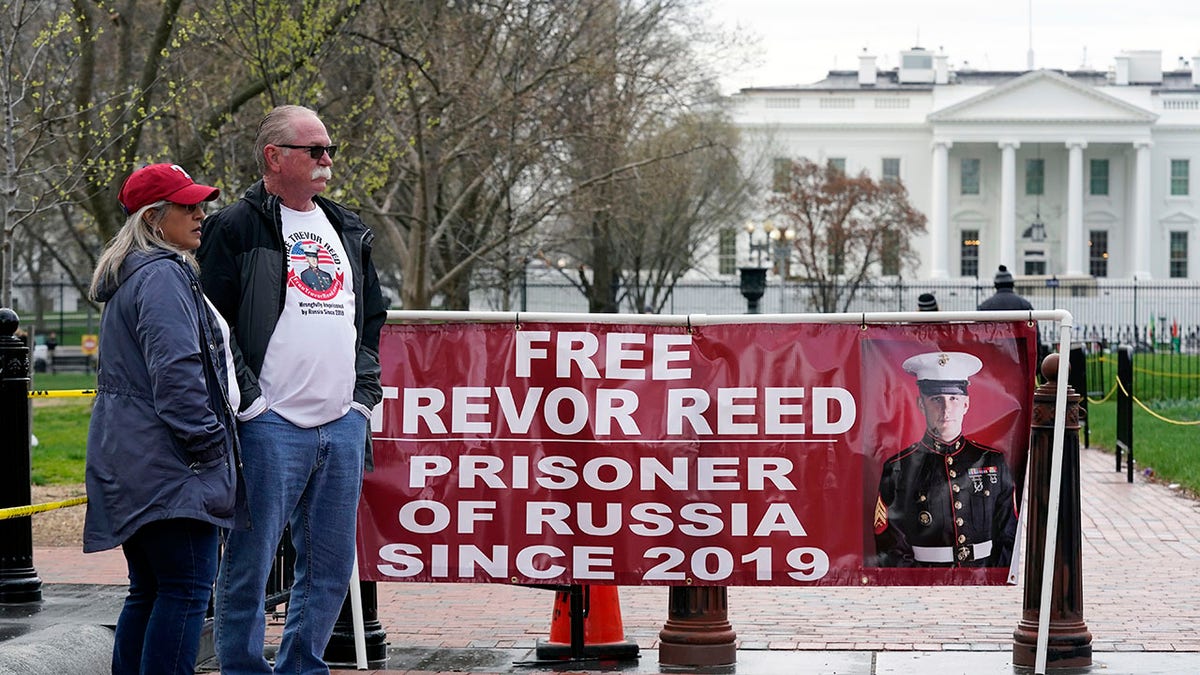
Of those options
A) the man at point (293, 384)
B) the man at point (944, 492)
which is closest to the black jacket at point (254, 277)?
the man at point (293, 384)

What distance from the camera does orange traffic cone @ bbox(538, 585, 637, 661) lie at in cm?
643

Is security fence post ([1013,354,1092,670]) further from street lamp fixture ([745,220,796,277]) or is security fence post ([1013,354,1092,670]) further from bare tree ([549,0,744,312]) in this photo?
street lamp fixture ([745,220,796,277])

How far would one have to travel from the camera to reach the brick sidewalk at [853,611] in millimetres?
7027

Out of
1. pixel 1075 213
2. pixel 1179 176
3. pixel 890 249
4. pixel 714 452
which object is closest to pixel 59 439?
pixel 714 452

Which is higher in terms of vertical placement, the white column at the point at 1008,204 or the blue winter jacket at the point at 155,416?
the white column at the point at 1008,204

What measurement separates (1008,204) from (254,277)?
85.3 m

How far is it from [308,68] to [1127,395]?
27.9 ft

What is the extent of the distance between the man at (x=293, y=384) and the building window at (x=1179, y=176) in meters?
91.4

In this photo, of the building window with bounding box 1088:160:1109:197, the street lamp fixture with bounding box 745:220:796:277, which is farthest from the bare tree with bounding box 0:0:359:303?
the building window with bounding box 1088:160:1109:197

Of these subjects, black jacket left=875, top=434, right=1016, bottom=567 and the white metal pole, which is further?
black jacket left=875, top=434, right=1016, bottom=567

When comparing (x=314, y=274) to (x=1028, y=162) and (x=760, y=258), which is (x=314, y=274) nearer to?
(x=760, y=258)

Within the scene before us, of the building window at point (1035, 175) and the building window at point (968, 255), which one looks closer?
the building window at point (968, 255)

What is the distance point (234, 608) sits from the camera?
5.07m

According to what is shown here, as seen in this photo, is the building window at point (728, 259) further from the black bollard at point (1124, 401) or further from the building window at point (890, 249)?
the black bollard at point (1124, 401)
